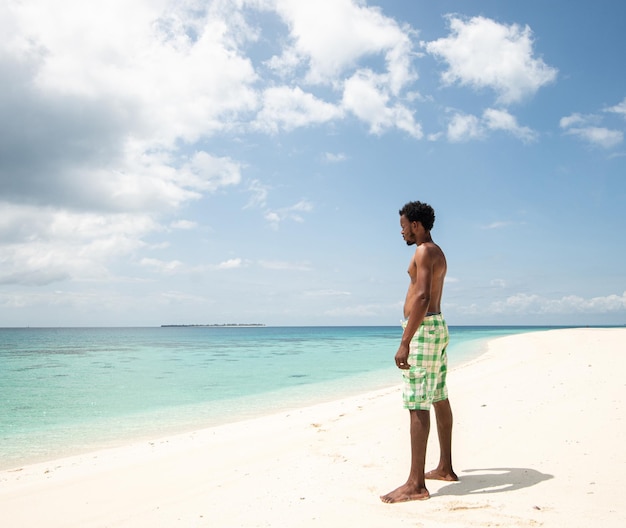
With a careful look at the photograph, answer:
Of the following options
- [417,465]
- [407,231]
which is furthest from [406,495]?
[407,231]

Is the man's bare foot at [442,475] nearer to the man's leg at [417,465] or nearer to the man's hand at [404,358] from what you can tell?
the man's leg at [417,465]

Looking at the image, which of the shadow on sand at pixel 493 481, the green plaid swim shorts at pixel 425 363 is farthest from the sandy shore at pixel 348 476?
the green plaid swim shorts at pixel 425 363

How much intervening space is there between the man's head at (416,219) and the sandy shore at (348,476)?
221cm

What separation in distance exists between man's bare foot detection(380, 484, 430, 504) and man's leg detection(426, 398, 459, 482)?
55 cm

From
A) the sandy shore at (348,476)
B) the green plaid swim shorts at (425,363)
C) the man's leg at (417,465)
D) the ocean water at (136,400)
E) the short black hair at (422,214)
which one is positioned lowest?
the ocean water at (136,400)

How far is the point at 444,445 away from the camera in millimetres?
4152

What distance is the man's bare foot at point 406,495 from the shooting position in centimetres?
356

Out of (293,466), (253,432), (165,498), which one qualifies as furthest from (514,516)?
(253,432)

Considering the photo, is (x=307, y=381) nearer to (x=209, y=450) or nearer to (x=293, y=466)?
(x=209, y=450)

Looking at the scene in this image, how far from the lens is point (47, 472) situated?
5855 mm

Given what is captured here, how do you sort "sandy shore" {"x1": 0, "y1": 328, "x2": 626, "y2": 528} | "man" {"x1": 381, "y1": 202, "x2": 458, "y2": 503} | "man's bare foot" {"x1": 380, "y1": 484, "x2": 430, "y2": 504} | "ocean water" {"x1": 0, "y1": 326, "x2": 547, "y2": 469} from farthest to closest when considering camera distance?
"ocean water" {"x1": 0, "y1": 326, "x2": 547, "y2": 469}, "man" {"x1": 381, "y1": 202, "x2": 458, "y2": 503}, "man's bare foot" {"x1": 380, "y1": 484, "x2": 430, "y2": 504}, "sandy shore" {"x1": 0, "y1": 328, "x2": 626, "y2": 528}

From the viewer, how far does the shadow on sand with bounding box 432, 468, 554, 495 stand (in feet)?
12.4

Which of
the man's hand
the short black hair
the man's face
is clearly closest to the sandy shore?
the man's hand

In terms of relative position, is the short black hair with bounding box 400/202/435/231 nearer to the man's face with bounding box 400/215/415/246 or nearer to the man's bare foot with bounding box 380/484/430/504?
the man's face with bounding box 400/215/415/246
